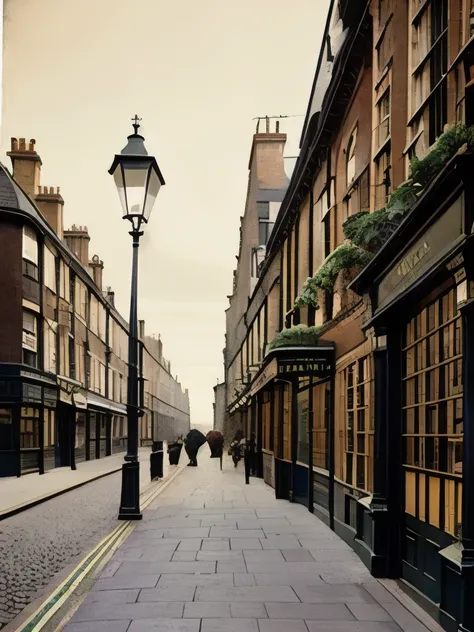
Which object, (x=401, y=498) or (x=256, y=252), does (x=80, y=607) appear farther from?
(x=256, y=252)

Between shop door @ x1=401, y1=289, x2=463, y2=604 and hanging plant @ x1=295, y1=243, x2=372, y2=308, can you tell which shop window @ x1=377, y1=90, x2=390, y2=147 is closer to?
hanging plant @ x1=295, y1=243, x2=372, y2=308

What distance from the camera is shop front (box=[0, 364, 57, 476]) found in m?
23.5

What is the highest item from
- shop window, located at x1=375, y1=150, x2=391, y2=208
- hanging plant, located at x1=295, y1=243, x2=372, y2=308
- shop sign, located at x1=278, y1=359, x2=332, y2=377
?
shop window, located at x1=375, y1=150, x2=391, y2=208

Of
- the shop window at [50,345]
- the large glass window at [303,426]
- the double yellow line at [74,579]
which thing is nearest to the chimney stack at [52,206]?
the shop window at [50,345]

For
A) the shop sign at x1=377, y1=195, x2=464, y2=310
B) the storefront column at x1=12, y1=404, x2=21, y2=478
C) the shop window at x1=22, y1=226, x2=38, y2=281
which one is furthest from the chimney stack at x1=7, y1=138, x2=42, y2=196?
the shop sign at x1=377, y1=195, x2=464, y2=310

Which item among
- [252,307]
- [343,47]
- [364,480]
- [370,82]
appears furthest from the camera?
[252,307]

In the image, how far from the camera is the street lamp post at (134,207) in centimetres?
1207

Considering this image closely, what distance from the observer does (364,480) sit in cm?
910

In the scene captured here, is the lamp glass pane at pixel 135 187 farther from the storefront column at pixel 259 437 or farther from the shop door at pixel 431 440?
the storefront column at pixel 259 437

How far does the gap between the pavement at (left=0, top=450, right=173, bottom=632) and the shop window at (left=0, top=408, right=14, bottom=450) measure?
2620 millimetres

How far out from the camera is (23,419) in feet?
79.9

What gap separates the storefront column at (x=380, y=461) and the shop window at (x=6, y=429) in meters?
17.7

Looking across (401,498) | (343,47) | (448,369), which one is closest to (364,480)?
(401,498)

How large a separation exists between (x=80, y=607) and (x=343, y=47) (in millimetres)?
7966
